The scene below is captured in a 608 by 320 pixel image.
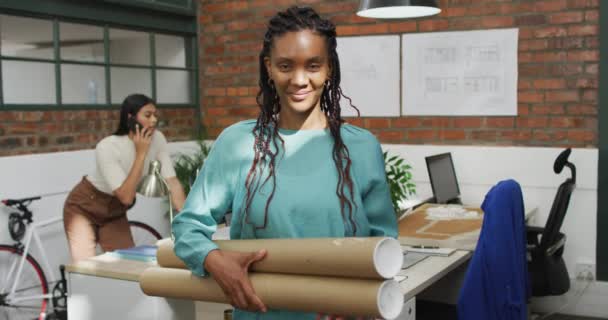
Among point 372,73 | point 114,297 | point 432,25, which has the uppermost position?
point 432,25

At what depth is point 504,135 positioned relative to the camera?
15.0 ft

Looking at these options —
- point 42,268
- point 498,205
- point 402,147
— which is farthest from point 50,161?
point 498,205

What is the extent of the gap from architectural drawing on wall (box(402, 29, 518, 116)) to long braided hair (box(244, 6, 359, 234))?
135 inches

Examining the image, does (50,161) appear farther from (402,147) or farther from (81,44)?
(402,147)

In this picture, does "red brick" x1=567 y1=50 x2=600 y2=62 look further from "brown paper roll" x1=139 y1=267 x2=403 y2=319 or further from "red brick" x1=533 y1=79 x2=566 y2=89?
"brown paper roll" x1=139 y1=267 x2=403 y2=319

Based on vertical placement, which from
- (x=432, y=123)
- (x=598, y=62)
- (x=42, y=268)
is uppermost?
(x=598, y=62)

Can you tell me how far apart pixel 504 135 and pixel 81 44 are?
115 inches

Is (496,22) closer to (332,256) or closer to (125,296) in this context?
(125,296)

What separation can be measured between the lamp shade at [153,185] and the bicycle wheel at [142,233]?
2209mm

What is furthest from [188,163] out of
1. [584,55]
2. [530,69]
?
[584,55]

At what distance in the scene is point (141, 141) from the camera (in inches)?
149

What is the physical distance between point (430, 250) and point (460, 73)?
196 cm

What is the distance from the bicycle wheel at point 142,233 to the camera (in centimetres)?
491

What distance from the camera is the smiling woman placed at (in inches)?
49.9
